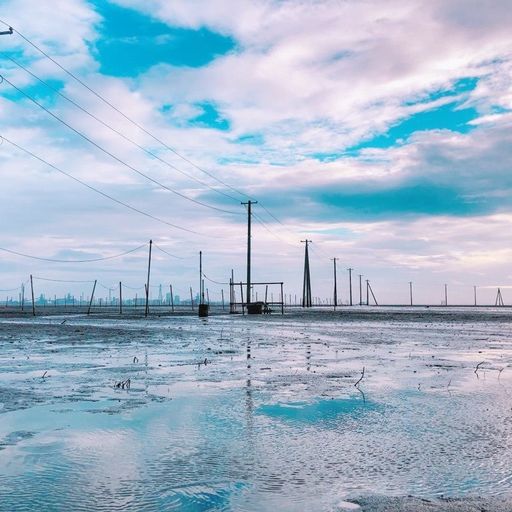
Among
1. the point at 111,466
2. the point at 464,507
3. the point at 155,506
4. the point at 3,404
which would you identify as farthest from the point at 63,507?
the point at 3,404

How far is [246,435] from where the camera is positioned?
6.58 metres

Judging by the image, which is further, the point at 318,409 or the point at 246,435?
the point at 318,409

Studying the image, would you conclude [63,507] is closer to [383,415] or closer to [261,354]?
[383,415]

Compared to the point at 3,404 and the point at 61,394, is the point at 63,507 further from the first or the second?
the point at 61,394

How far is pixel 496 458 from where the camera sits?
5.62m

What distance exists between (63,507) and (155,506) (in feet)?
2.23

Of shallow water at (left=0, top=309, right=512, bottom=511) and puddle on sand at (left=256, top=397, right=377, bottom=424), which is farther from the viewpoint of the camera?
puddle on sand at (left=256, top=397, right=377, bottom=424)

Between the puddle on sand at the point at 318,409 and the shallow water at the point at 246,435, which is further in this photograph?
the puddle on sand at the point at 318,409

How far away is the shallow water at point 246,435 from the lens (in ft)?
15.3

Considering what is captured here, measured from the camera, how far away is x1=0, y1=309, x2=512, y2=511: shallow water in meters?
4.65

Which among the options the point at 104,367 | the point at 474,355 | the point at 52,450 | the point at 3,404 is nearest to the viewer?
the point at 52,450

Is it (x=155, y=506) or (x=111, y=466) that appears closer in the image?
(x=155, y=506)

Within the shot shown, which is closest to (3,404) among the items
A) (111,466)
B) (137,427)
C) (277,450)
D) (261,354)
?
(137,427)

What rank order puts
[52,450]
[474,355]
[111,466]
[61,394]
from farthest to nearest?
[474,355]
[61,394]
[52,450]
[111,466]
